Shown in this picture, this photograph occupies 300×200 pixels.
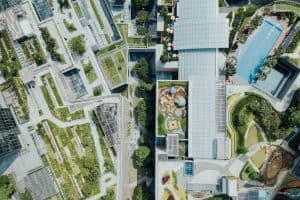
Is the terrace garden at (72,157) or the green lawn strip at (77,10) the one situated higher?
the green lawn strip at (77,10)

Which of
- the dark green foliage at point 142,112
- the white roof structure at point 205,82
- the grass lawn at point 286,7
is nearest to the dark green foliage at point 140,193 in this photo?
the dark green foliage at point 142,112

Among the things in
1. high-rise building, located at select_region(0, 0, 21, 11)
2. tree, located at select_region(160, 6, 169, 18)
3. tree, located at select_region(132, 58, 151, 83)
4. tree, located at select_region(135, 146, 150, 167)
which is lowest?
tree, located at select_region(135, 146, 150, 167)

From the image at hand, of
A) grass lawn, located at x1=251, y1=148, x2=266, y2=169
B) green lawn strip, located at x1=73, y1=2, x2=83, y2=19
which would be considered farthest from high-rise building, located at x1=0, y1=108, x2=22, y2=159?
grass lawn, located at x1=251, y1=148, x2=266, y2=169

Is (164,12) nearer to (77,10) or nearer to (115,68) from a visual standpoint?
(115,68)

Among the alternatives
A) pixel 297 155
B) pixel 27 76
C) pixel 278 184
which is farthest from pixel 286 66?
pixel 27 76

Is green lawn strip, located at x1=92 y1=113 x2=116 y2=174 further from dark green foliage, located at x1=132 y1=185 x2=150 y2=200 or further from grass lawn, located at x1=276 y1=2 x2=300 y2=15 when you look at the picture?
grass lawn, located at x1=276 y1=2 x2=300 y2=15

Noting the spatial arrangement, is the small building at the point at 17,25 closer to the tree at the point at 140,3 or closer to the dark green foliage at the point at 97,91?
the dark green foliage at the point at 97,91
